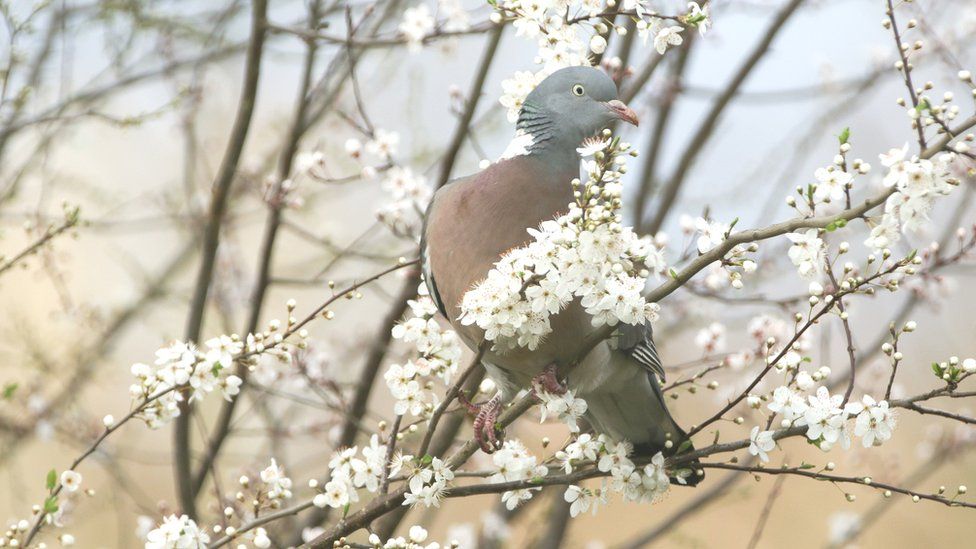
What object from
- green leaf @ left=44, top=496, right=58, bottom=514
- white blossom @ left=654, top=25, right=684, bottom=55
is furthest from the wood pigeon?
green leaf @ left=44, top=496, right=58, bottom=514

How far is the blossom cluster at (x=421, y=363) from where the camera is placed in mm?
2359

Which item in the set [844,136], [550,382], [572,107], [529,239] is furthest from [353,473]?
[844,136]

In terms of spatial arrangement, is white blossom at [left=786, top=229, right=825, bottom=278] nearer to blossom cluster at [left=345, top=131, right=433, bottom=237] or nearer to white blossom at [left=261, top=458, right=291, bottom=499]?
white blossom at [left=261, top=458, right=291, bottom=499]

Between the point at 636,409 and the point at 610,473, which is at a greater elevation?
the point at 636,409

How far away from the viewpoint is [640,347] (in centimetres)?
279

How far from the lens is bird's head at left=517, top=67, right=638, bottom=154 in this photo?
2686 millimetres

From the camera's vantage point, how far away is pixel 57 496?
86.9 inches

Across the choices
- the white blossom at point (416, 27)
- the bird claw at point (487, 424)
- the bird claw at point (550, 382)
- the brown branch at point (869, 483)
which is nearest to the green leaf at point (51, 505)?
the bird claw at point (487, 424)

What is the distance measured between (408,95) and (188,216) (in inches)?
44.5

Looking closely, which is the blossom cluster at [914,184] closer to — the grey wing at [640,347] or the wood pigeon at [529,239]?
the wood pigeon at [529,239]

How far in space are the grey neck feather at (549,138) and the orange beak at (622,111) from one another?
0.41 ft

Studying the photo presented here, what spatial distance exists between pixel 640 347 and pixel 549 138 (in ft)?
1.97

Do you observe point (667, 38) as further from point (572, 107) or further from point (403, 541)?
point (403, 541)

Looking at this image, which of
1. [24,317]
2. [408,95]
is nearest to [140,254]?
[24,317]
